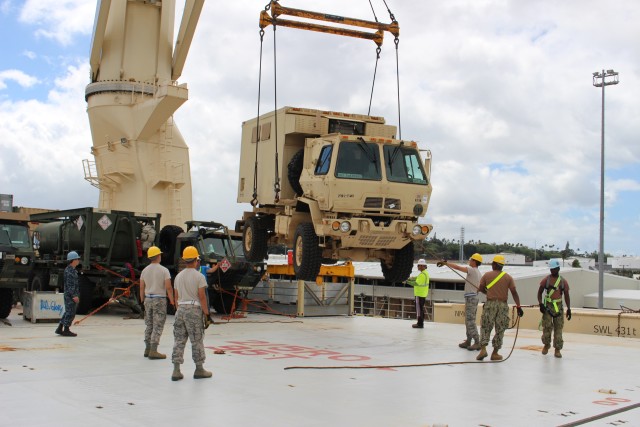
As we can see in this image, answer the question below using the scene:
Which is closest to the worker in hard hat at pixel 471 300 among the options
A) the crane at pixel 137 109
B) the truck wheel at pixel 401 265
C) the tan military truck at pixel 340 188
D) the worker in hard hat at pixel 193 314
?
the truck wheel at pixel 401 265

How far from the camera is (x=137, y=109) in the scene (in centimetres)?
2816

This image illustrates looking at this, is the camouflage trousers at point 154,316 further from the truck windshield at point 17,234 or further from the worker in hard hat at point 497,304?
the truck windshield at point 17,234

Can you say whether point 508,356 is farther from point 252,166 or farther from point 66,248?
point 66,248

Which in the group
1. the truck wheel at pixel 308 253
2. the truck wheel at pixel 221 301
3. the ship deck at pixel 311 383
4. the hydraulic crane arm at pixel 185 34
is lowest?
the ship deck at pixel 311 383

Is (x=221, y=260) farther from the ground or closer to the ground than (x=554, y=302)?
farther from the ground

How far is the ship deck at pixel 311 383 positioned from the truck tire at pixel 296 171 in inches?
115

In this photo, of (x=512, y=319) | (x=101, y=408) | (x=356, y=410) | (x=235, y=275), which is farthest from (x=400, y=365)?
(x=235, y=275)

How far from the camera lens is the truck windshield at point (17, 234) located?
15930 mm

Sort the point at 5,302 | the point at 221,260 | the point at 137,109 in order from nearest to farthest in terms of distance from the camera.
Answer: the point at 5,302
the point at 221,260
the point at 137,109

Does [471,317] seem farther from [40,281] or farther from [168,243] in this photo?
[40,281]

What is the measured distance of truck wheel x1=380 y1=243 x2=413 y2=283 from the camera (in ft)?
43.5

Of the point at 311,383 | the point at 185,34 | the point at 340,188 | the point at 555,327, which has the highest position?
the point at 185,34

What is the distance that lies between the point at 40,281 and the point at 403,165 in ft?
42.1

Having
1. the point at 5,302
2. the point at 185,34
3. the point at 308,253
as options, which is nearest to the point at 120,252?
the point at 5,302
